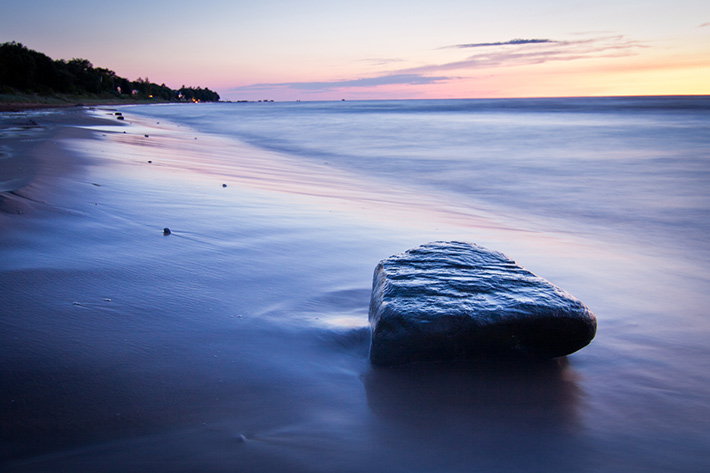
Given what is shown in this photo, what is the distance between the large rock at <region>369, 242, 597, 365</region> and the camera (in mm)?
1768

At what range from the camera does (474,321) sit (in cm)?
176

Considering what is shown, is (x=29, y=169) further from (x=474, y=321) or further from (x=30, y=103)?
(x=30, y=103)

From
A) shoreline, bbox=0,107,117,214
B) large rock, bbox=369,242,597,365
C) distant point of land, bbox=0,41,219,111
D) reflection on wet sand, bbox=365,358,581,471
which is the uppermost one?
distant point of land, bbox=0,41,219,111

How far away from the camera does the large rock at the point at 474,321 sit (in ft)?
5.80

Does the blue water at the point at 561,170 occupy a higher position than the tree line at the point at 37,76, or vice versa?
the tree line at the point at 37,76

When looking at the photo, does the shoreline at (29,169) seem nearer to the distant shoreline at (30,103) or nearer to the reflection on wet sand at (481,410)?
the reflection on wet sand at (481,410)

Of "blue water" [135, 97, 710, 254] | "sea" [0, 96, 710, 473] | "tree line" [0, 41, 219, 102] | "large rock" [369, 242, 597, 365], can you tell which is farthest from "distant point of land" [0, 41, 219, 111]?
"large rock" [369, 242, 597, 365]

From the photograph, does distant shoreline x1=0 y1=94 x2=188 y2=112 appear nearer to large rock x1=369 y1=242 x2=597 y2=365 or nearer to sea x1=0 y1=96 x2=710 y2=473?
sea x1=0 y1=96 x2=710 y2=473

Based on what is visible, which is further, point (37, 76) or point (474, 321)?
point (37, 76)

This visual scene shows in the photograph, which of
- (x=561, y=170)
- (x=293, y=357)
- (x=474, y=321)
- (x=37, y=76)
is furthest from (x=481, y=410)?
(x=37, y=76)

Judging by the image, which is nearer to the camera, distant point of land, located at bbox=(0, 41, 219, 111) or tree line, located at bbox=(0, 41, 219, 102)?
distant point of land, located at bbox=(0, 41, 219, 111)

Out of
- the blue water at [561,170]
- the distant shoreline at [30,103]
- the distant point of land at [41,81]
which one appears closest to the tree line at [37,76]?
the distant point of land at [41,81]

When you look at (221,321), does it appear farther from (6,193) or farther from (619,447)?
(6,193)

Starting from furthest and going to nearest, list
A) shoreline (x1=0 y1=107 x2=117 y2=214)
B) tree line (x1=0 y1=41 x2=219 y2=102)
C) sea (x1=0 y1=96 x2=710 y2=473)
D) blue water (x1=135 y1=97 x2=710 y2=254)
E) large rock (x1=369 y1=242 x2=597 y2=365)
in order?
tree line (x1=0 y1=41 x2=219 y2=102) < blue water (x1=135 y1=97 x2=710 y2=254) < shoreline (x1=0 y1=107 x2=117 y2=214) < large rock (x1=369 y1=242 x2=597 y2=365) < sea (x1=0 y1=96 x2=710 y2=473)
